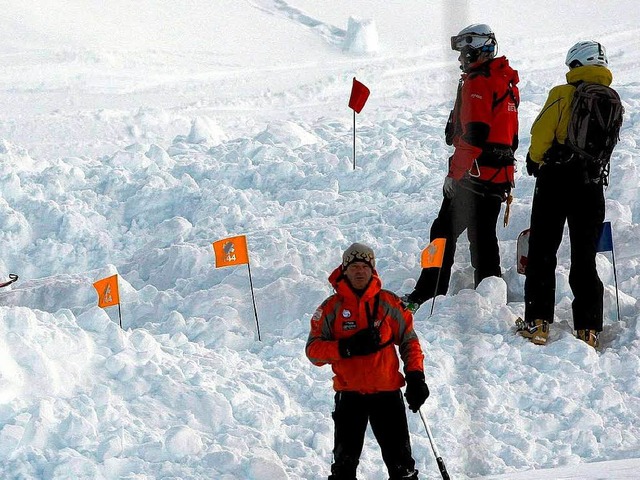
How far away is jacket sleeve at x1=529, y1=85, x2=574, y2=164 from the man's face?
209 centimetres

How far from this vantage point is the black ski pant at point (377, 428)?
436cm

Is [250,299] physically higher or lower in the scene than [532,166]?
lower

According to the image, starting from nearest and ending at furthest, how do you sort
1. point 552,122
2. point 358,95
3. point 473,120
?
point 552,122 → point 473,120 → point 358,95

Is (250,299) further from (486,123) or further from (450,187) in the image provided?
(486,123)

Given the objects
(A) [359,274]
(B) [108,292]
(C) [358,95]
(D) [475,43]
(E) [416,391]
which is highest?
(C) [358,95]

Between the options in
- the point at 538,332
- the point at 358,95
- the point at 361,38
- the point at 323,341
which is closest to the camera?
the point at 323,341

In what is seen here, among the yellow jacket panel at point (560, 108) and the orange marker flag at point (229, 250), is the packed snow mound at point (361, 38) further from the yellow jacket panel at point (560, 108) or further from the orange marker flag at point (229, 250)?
the yellow jacket panel at point (560, 108)

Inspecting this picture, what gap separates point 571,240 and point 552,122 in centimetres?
81

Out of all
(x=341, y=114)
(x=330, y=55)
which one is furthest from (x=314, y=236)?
(x=330, y=55)

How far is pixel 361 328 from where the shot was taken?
4301 mm

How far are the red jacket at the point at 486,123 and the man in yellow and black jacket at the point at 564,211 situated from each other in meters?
0.41

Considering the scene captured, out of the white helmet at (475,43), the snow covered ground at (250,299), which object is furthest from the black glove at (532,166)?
the snow covered ground at (250,299)

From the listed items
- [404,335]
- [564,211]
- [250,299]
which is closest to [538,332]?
[564,211]

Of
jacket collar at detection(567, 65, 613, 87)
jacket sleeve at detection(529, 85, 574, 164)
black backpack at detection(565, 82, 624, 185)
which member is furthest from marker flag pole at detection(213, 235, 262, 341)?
jacket collar at detection(567, 65, 613, 87)
